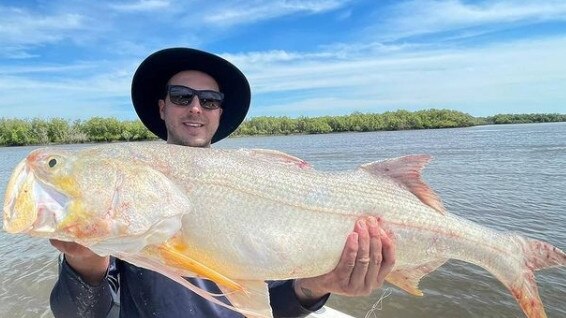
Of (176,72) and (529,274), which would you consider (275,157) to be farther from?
(529,274)

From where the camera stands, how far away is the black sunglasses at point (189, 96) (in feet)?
11.5

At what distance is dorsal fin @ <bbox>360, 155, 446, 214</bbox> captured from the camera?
2688mm

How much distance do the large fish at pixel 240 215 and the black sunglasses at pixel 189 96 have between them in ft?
3.95

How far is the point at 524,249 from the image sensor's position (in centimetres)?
278

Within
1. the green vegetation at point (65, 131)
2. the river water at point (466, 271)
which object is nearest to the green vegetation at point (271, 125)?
the green vegetation at point (65, 131)

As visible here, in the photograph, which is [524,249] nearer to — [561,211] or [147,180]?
[147,180]

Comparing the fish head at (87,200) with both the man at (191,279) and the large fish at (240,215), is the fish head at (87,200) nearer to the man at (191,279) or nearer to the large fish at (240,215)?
the large fish at (240,215)

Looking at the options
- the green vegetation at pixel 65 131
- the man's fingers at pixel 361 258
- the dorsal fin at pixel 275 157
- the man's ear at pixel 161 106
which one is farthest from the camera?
the green vegetation at pixel 65 131

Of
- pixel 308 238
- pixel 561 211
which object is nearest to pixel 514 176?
pixel 561 211

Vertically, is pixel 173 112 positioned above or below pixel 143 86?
below

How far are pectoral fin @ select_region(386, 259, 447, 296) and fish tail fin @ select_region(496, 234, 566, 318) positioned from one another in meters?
0.50

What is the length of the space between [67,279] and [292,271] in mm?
1264

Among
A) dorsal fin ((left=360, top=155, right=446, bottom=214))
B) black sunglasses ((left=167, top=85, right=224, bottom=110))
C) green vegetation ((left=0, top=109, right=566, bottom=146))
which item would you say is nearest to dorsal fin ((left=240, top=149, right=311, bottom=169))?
dorsal fin ((left=360, top=155, right=446, bottom=214))

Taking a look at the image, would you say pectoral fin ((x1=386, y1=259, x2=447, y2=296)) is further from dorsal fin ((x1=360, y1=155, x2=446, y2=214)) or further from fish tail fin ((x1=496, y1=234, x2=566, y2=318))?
fish tail fin ((x1=496, y1=234, x2=566, y2=318))
